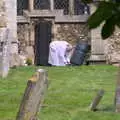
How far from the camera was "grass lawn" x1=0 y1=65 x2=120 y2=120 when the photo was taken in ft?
22.5

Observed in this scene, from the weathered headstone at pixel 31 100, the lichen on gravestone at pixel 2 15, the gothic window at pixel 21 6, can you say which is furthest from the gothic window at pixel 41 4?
the weathered headstone at pixel 31 100

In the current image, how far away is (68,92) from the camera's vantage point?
30.2 feet

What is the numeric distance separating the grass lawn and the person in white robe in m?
2.54

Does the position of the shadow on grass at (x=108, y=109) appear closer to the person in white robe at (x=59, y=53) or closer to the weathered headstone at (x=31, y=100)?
the weathered headstone at (x=31, y=100)

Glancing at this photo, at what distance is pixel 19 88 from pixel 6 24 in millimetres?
4986

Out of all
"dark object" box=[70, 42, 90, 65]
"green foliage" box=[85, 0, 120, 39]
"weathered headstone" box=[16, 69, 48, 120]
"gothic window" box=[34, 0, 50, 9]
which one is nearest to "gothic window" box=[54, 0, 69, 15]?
"gothic window" box=[34, 0, 50, 9]

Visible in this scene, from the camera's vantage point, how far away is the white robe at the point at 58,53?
15985 millimetres

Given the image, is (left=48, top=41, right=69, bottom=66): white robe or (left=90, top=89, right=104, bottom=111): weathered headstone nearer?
(left=90, top=89, right=104, bottom=111): weathered headstone

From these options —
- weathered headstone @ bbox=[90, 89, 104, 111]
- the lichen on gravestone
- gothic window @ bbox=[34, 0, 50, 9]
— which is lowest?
weathered headstone @ bbox=[90, 89, 104, 111]

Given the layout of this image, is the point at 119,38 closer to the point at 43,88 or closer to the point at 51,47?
the point at 51,47

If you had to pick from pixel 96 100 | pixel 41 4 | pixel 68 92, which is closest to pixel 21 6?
pixel 41 4

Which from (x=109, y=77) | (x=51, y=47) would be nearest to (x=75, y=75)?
(x=109, y=77)

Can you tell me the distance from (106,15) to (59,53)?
577 inches

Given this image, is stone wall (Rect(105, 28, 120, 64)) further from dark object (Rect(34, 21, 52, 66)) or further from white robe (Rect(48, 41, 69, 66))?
dark object (Rect(34, 21, 52, 66))
